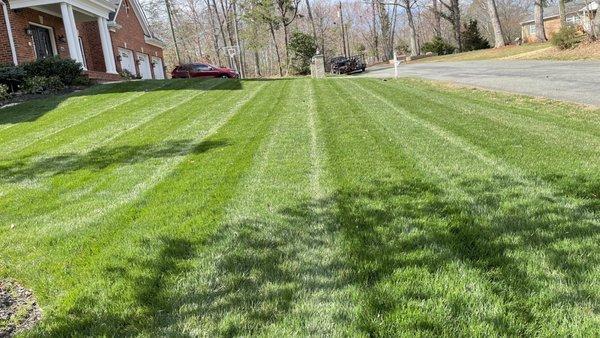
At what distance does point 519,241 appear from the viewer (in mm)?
3184

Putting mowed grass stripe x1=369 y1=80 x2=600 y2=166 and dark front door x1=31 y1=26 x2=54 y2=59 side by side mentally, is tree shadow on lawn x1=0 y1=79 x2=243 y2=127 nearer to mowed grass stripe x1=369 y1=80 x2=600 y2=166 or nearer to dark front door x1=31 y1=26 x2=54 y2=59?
dark front door x1=31 y1=26 x2=54 y2=59

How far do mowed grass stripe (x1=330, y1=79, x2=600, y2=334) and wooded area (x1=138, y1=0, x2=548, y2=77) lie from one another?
3120cm

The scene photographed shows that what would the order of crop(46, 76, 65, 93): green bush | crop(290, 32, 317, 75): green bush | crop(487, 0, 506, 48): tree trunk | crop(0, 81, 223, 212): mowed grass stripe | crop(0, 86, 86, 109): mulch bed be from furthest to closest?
crop(290, 32, 317, 75): green bush
crop(487, 0, 506, 48): tree trunk
crop(46, 76, 65, 93): green bush
crop(0, 86, 86, 109): mulch bed
crop(0, 81, 223, 212): mowed grass stripe

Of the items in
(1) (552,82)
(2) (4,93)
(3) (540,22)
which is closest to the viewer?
(2) (4,93)

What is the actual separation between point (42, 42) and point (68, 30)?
185cm

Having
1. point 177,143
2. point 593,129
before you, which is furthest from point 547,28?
point 177,143

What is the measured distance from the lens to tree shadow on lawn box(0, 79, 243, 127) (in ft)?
35.5

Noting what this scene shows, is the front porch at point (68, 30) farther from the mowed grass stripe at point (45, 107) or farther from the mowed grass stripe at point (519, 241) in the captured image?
the mowed grass stripe at point (519, 241)

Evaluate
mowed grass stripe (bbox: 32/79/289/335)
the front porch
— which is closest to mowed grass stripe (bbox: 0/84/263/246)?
mowed grass stripe (bbox: 32/79/289/335)

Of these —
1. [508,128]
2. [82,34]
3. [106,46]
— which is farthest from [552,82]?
[82,34]

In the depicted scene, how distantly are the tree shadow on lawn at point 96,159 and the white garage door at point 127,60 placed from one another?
19940 millimetres

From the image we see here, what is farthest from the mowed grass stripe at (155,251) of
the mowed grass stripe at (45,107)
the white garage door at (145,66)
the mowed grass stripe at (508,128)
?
the white garage door at (145,66)

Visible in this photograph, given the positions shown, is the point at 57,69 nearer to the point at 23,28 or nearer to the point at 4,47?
the point at 4,47

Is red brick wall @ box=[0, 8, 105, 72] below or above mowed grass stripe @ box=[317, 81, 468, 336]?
above
